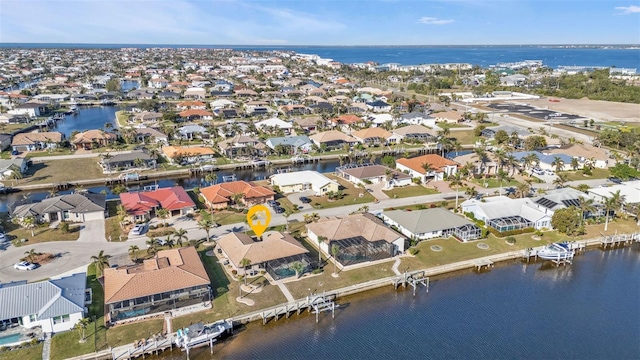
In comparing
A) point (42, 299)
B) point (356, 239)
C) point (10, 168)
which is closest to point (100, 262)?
point (42, 299)

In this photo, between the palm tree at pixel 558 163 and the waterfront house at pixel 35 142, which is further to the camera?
the waterfront house at pixel 35 142

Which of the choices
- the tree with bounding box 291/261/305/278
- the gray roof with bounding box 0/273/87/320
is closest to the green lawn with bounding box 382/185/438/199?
the tree with bounding box 291/261/305/278

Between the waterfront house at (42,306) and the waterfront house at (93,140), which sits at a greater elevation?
the waterfront house at (93,140)

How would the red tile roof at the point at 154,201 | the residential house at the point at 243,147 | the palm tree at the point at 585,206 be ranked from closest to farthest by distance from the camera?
the red tile roof at the point at 154,201
the palm tree at the point at 585,206
the residential house at the point at 243,147

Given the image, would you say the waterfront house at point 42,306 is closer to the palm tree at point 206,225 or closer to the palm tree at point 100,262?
the palm tree at point 100,262

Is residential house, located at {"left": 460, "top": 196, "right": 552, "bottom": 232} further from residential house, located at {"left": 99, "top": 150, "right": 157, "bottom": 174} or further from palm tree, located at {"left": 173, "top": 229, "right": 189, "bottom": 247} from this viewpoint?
residential house, located at {"left": 99, "top": 150, "right": 157, "bottom": 174}

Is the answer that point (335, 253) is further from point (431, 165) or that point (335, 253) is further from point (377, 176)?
point (431, 165)

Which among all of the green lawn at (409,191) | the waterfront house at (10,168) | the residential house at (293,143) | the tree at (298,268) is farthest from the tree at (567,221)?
the waterfront house at (10,168)
